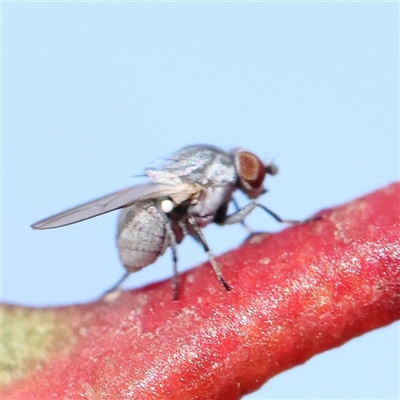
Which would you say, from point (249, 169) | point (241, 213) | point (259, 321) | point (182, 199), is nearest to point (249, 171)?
point (249, 169)

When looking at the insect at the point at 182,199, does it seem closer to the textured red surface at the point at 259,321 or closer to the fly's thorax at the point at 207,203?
the fly's thorax at the point at 207,203

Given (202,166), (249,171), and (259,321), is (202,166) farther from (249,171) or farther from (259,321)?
(259,321)

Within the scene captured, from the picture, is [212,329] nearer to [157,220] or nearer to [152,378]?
[152,378]

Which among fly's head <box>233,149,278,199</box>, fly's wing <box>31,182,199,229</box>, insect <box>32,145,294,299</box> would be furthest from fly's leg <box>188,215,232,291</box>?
fly's head <box>233,149,278,199</box>

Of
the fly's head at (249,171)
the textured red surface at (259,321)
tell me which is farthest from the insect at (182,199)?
the textured red surface at (259,321)

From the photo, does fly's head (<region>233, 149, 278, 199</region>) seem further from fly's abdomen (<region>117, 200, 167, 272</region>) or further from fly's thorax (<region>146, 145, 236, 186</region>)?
fly's abdomen (<region>117, 200, 167, 272</region>)

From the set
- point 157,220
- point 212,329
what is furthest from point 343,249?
point 157,220
